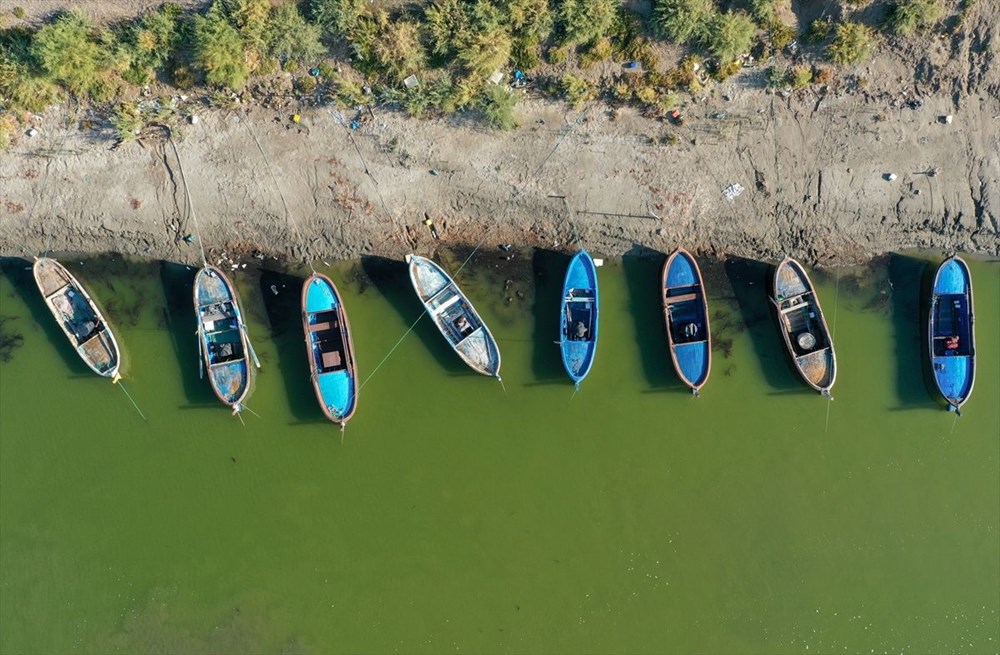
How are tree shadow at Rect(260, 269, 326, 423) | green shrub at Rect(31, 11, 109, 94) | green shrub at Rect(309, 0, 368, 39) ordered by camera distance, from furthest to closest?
tree shadow at Rect(260, 269, 326, 423) → green shrub at Rect(309, 0, 368, 39) → green shrub at Rect(31, 11, 109, 94)

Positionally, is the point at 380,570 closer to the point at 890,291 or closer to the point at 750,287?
the point at 750,287

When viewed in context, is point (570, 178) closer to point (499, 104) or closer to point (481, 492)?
point (499, 104)

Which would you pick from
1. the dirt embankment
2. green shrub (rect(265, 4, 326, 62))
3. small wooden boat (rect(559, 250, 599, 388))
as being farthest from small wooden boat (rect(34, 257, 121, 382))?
small wooden boat (rect(559, 250, 599, 388))

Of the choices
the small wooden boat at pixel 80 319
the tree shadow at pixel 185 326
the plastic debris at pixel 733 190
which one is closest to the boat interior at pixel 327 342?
the tree shadow at pixel 185 326

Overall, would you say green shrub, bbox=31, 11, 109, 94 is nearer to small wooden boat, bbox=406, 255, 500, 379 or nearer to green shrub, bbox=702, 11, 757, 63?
small wooden boat, bbox=406, 255, 500, 379

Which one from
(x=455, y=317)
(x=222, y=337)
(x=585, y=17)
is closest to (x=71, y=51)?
(x=222, y=337)

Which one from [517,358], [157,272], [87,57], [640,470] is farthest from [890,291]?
[87,57]

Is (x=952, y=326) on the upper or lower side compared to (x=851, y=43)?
lower
